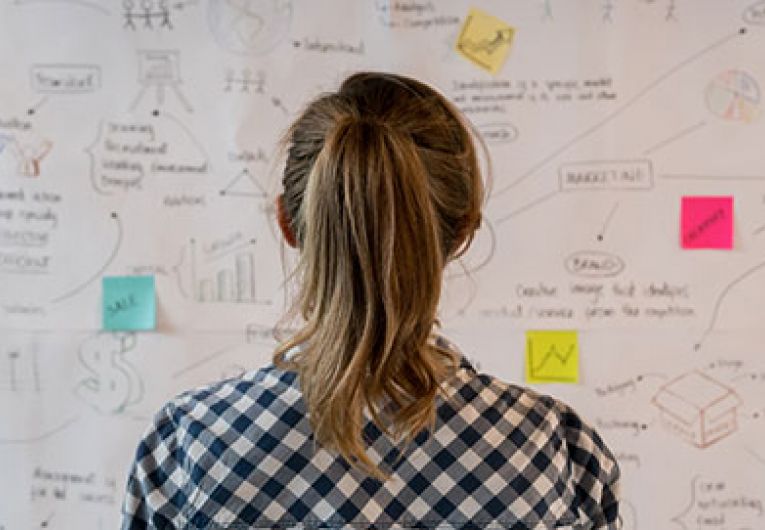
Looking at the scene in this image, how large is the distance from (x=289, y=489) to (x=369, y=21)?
0.95m

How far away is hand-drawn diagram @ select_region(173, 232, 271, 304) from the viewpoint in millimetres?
1617

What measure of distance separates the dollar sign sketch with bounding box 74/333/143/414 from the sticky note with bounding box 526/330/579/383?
0.69 meters

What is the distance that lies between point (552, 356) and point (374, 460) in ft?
2.53

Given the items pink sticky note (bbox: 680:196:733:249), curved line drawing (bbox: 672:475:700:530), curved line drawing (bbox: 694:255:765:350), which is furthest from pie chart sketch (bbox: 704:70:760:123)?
curved line drawing (bbox: 672:475:700:530)

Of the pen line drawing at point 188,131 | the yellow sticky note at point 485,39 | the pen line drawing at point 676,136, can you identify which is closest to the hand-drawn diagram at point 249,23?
the pen line drawing at point 188,131

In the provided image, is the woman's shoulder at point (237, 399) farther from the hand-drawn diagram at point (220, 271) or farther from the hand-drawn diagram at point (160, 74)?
the hand-drawn diagram at point (160, 74)

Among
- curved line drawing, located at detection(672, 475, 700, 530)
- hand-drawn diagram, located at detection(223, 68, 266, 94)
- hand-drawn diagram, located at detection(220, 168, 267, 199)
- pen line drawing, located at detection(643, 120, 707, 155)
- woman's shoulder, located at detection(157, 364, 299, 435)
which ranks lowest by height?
curved line drawing, located at detection(672, 475, 700, 530)

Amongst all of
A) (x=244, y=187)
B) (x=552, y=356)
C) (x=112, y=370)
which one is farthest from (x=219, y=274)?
(x=552, y=356)

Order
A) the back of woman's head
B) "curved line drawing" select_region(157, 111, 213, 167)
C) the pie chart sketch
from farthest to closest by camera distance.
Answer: "curved line drawing" select_region(157, 111, 213, 167)
the pie chart sketch
the back of woman's head

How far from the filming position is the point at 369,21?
1.57 m

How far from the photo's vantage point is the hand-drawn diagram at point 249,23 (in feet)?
5.20

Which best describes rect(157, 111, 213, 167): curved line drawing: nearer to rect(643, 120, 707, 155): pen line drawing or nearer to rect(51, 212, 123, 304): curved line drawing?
rect(51, 212, 123, 304): curved line drawing

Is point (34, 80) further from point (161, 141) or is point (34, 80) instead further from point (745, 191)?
point (745, 191)

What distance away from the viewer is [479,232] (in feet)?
5.19
